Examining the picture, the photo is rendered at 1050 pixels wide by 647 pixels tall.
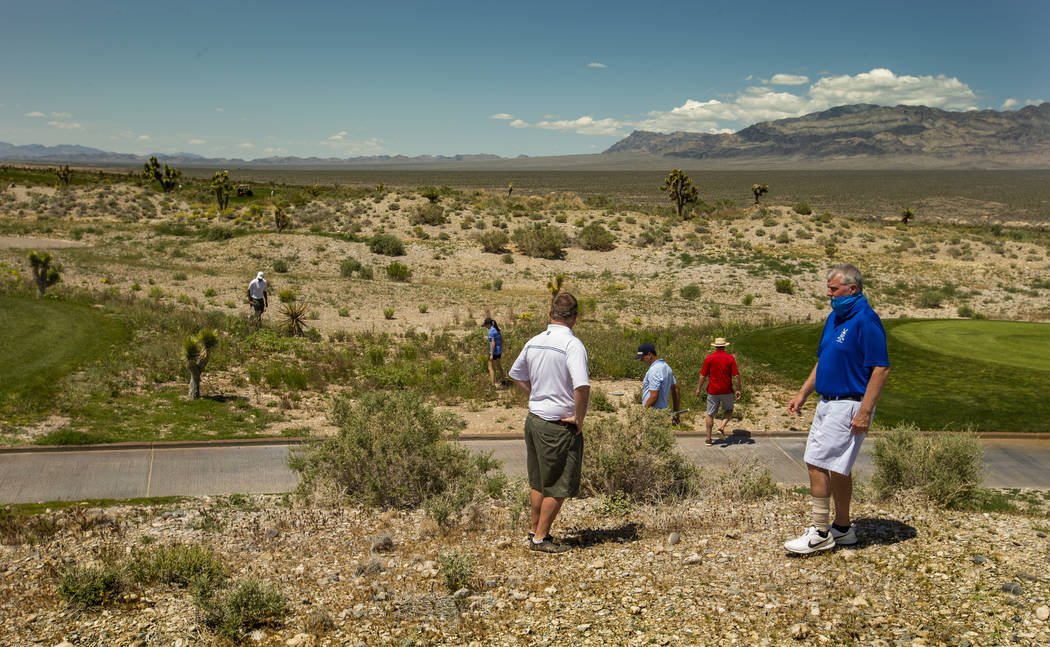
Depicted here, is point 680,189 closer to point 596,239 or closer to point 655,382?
point 596,239

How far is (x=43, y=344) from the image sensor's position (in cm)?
1339

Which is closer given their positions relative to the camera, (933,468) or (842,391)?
(842,391)

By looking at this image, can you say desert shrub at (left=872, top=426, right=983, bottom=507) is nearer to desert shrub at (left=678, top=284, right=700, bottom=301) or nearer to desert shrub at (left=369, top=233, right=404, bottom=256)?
desert shrub at (left=678, top=284, right=700, bottom=301)

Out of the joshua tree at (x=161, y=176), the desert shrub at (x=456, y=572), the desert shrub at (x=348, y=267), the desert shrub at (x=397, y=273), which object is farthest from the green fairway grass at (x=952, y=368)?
the joshua tree at (x=161, y=176)

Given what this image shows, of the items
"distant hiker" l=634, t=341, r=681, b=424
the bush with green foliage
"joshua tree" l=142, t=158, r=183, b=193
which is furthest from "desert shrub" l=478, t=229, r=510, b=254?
"joshua tree" l=142, t=158, r=183, b=193

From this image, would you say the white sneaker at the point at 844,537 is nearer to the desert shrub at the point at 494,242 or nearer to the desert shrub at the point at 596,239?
the desert shrub at the point at 494,242

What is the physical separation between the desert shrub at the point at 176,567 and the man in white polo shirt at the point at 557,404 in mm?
2703

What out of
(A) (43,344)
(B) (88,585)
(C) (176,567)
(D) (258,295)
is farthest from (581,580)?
(D) (258,295)

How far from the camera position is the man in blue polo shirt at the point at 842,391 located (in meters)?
5.25

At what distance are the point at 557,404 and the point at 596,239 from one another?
37.3 meters

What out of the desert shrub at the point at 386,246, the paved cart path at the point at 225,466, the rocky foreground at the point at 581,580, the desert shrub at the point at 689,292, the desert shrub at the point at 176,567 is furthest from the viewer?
the desert shrub at the point at 386,246

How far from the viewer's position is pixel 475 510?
22.6 feet

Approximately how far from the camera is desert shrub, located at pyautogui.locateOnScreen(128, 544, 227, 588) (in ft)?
17.2

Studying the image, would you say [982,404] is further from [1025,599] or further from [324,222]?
[324,222]
